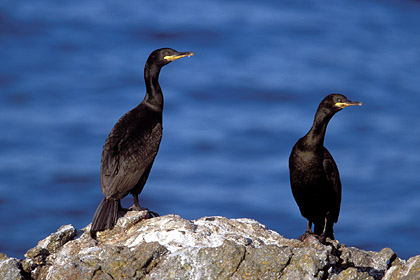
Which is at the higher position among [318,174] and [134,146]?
[134,146]

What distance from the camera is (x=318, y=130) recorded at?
347 inches

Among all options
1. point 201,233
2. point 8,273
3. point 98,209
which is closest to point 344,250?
point 201,233

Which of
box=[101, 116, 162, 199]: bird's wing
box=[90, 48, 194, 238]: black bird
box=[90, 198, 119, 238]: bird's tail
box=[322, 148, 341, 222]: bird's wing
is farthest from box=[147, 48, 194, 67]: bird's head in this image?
box=[90, 198, 119, 238]: bird's tail

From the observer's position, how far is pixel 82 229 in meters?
7.67

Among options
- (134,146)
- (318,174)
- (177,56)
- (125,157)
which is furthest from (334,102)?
(125,157)

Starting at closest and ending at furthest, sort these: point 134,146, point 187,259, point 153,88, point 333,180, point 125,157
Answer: point 187,259
point 125,157
point 134,146
point 333,180
point 153,88

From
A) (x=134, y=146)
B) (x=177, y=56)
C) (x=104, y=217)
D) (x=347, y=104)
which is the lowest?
(x=104, y=217)

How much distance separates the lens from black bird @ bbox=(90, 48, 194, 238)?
816cm

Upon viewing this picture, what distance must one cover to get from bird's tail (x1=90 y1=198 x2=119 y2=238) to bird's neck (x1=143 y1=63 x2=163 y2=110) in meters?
1.83

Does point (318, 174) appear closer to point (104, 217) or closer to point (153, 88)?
point (153, 88)

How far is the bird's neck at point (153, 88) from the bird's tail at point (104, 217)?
183 centimetres

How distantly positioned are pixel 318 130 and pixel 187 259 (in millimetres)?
2937

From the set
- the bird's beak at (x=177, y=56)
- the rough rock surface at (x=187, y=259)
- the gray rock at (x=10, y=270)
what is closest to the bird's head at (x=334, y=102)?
the bird's beak at (x=177, y=56)

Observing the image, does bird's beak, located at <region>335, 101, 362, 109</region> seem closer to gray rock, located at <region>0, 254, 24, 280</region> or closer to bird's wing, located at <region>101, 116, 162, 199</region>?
bird's wing, located at <region>101, 116, 162, 199</region>
